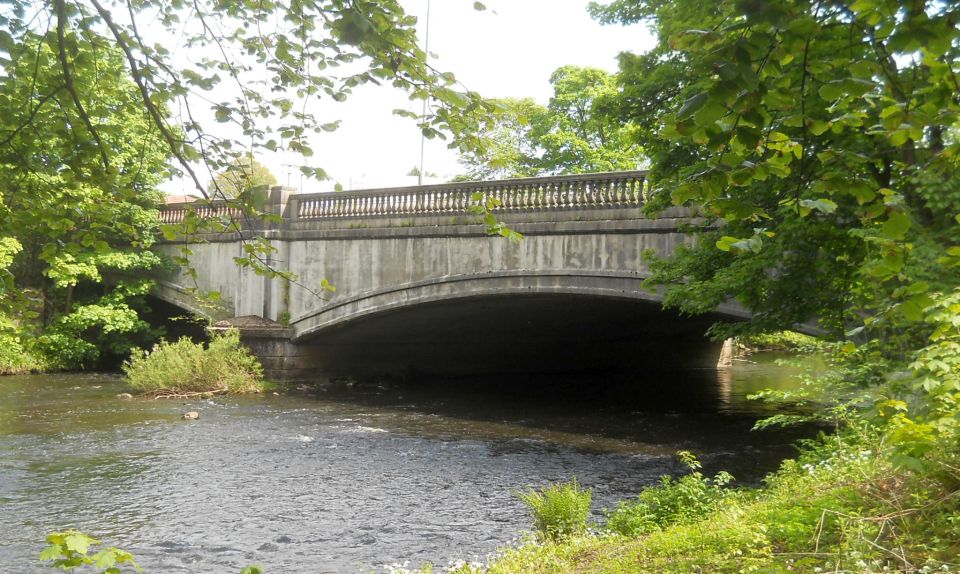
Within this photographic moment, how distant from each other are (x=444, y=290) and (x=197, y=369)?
4.95m

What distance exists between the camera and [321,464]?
9.73 meters

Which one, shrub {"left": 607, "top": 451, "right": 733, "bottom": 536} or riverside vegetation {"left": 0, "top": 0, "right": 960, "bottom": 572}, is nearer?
riverside vegetation {"left": 0, "top": 0, "right": 960, "bottom": 572}

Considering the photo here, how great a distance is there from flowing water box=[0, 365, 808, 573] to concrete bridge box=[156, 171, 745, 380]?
4.91 ft

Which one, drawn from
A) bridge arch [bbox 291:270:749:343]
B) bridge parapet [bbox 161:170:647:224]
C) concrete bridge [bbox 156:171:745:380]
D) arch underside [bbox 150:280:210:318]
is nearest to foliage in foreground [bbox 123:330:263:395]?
concrete bridge [bbox 156:171:745:380]

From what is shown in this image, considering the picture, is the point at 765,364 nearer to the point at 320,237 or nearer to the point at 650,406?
the point at 650,406

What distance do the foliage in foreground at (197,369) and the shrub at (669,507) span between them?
1084cm

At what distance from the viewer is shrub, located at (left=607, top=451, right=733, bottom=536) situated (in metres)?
5.63

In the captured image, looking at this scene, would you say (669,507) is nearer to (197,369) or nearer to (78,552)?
(78,552)

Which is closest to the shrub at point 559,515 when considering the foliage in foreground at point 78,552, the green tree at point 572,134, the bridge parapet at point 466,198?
the foliage in foreground at point 78,552

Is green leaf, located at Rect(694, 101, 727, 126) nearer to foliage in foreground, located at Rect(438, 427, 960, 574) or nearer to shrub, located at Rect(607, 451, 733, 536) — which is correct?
foliage in foreground, located at Rect(438, 427, 960, 574)

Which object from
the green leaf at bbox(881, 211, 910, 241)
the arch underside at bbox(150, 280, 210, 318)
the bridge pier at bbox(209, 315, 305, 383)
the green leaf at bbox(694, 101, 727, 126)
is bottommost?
the bridge pier at bbox(209, 315, 305, 383)

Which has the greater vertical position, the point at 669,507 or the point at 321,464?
the point at 669,507

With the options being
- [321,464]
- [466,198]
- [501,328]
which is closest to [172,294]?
[501,328]

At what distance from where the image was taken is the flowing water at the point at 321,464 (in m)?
6.70
